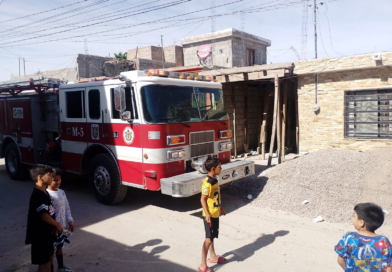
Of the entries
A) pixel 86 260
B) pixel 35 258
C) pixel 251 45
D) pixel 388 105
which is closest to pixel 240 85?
pixel 388 105

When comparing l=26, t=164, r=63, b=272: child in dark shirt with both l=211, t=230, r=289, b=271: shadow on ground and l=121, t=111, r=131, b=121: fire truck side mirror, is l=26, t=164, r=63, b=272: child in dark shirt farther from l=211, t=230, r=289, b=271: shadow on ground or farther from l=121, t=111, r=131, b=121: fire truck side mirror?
l=121, t=111, r=131, b=121: fire truck side mirror

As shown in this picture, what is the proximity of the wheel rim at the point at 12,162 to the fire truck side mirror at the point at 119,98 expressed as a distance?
17.5 feet

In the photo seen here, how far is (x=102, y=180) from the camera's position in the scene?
7.13 metres

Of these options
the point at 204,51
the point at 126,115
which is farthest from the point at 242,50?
the point at 126,115

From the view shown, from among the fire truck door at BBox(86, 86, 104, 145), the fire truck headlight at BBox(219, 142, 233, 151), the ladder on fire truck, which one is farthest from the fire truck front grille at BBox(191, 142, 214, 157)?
the ladder on fire truck

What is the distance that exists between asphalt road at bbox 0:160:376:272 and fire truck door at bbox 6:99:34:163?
2.12m

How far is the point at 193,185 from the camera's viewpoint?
600 cm

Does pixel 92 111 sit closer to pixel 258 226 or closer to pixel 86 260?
pixel 86 260

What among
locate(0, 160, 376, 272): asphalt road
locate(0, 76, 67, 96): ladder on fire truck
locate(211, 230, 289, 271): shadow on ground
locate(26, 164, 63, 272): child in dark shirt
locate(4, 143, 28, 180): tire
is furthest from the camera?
locate(4, 143, 28, 180): tire

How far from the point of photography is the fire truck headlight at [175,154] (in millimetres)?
6266

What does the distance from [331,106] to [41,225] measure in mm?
9819

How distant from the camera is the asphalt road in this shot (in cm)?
458

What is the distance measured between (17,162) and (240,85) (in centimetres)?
815

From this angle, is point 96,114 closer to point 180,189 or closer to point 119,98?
point 119,98
